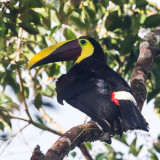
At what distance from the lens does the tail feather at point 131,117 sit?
2.34 metres

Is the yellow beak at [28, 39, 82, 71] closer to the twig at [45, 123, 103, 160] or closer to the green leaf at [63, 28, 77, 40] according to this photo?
the green leaf at [63, 28, 77, 40]

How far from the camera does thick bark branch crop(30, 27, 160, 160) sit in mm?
2104

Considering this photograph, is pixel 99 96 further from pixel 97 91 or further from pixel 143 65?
pixel 143 65

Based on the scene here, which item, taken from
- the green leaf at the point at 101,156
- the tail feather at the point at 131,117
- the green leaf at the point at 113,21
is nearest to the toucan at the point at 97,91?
the tail feather at the point at 131,117

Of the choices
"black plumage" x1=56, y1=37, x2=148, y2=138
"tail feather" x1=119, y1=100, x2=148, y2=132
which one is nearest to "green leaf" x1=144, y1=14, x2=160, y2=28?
"black plumage" x1=56, y1=37, x2=148, y2=138

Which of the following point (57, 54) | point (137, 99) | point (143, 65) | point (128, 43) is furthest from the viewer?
point (57, 54)

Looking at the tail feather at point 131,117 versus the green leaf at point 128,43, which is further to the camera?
the green leaf at point 128,43

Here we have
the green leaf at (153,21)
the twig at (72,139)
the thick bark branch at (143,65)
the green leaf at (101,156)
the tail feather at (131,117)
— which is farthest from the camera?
the green leaf at (101,156)

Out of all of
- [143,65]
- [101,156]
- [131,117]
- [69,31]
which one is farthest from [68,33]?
[101,156]

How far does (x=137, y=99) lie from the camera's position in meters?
2.87

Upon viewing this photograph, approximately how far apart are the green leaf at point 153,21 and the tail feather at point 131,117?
1076 mm

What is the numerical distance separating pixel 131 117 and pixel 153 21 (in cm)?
125

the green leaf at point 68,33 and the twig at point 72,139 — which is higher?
the green leaf at point 68,33

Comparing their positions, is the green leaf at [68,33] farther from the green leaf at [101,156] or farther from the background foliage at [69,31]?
the green leaf at [101,156]
